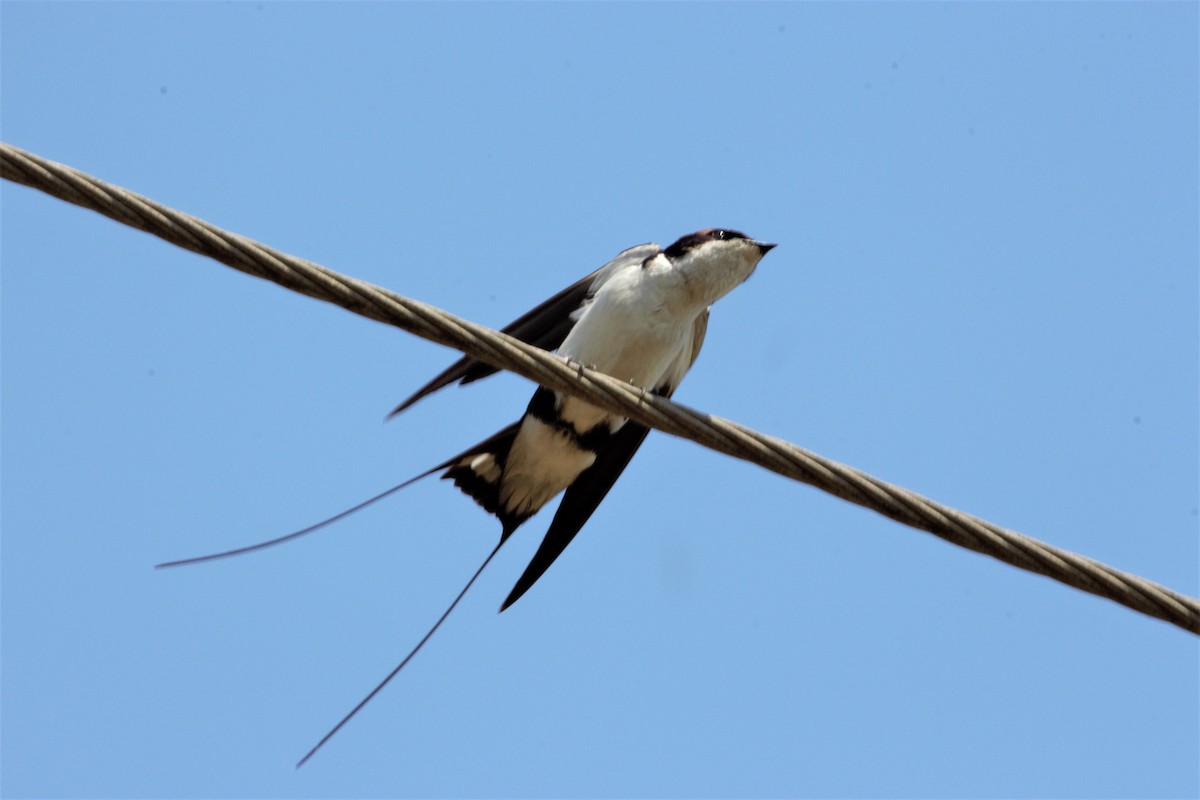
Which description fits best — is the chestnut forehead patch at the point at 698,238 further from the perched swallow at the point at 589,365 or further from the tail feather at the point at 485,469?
the tail feather at the point at 485,469

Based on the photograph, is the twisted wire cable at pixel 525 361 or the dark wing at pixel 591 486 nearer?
the twisted wire cable at pixel 525 361

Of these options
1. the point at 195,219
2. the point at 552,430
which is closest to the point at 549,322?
the point at 552,430

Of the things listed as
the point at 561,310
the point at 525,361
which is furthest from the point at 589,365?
the point at 525,361

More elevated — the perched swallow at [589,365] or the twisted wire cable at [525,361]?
the perched swallow at [589,365]

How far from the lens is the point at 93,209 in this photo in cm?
261

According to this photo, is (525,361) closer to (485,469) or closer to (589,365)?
(589,365)

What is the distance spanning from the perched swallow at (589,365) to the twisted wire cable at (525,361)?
4.28 feet

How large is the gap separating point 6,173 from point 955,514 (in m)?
1.80

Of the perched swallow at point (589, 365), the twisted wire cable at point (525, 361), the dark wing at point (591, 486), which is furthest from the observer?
the dark wing at point (591, 486)

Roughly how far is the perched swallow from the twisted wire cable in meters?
1.30

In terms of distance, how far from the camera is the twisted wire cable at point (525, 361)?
8.54 ft

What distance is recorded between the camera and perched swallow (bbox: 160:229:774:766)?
14.1 feet

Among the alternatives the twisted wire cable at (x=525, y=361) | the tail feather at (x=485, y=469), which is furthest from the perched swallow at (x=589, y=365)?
the twisted wire cable at (x=525, y=361)

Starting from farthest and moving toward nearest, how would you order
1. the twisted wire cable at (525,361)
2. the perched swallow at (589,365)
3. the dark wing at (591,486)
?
the dark wing at (591,486)
the perched swallow at (589,365)
the twisted wire cable at (525,361)
